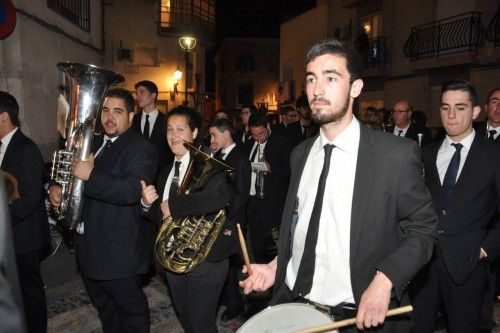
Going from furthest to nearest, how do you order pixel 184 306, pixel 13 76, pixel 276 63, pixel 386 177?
pixel 276 63
pixel 13 76
pixel 184 306
pixel 386 177

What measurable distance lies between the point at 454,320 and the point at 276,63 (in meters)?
46.8

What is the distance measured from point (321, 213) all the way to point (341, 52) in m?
0.88

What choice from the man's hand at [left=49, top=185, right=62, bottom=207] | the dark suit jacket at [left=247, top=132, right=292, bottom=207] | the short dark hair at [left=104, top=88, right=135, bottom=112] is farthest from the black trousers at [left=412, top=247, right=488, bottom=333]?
the man's hand at [left=49, top=185, right=62, bottom=207]

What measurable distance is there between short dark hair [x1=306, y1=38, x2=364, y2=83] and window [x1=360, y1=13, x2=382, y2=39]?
19.1m

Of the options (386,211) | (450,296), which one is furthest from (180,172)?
(450,296)

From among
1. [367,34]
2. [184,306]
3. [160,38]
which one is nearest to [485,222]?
[184,306]

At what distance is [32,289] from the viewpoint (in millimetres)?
4008

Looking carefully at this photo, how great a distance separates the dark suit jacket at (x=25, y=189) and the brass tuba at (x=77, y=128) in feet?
0.73

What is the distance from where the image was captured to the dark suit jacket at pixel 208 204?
3.48 metres

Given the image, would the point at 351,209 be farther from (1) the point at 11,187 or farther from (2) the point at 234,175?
(1) the point at 11,187

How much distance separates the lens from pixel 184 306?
3.69 m

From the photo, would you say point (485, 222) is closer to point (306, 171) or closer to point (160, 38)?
point (306, 171)

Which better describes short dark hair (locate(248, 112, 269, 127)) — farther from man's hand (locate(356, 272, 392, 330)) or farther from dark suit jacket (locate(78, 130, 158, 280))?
man's hand (locate(356, 272, 392, 330))

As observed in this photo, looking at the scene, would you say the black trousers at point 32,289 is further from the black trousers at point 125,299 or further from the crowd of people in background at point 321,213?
the black trousers at point 125,299
